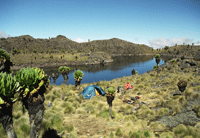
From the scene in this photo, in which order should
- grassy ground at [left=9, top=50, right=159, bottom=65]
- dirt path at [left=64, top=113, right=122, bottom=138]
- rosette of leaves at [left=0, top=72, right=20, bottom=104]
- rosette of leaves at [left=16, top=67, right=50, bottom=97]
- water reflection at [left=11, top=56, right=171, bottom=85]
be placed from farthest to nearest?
grassy ground at [left=9, top=50, right=159, bottom=65] < water reflection at [left=11, top=56, right=171, bottom=85] < dirt path at [left=64, top=113, right=122, bottom=138] < rosette of leaves at [left=16, top=67, right=50, bottom=97] < rosette of leaves at [left=0, top=72, right=20, bottom=104]

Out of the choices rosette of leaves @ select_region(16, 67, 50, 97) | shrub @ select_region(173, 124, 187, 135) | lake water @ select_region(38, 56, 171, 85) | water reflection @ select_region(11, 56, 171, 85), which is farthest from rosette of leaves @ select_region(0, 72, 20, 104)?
lake water @ select_region(38, 56, 171, 85)

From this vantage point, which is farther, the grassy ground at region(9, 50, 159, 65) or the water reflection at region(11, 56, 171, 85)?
the grassy ground at region(9, 50, 159, 65)

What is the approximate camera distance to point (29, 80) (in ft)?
21.9

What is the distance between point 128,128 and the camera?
1044 cm

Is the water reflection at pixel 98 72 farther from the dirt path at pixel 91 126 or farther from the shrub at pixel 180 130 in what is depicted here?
the shrub at pixel 180 130

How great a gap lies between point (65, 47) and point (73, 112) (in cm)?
17221

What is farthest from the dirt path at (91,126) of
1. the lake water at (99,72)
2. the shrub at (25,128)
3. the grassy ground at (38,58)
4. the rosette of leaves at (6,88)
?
the grassy ground at (38,58)

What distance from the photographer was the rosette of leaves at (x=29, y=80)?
21.4 feet

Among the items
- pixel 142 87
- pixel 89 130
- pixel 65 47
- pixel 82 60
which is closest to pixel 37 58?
pixel 82 60

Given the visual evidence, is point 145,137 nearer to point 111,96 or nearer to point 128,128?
point 128,128

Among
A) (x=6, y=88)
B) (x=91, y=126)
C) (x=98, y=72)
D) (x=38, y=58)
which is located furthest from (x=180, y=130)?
(x=38, y=58)

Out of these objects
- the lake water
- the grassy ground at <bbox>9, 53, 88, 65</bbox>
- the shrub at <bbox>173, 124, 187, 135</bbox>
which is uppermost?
the grassy ground at <bbox>9, 53, 88, 65</bbox>

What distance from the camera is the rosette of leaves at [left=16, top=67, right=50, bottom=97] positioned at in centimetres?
651

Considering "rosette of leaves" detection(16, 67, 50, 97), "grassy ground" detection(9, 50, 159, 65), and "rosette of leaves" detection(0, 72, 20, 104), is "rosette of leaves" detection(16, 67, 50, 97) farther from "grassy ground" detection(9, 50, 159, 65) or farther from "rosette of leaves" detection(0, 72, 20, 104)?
"grassy ground" detection(9, 50, 159, 65)
